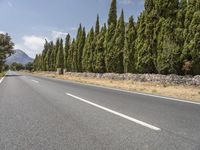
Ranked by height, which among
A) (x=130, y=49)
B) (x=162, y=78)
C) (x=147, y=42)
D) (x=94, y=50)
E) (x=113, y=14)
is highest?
(x=113, y=14)

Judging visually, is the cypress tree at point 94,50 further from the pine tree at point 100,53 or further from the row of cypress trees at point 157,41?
the row of cypress trees at point 157,41

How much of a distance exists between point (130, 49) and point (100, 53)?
362 inches

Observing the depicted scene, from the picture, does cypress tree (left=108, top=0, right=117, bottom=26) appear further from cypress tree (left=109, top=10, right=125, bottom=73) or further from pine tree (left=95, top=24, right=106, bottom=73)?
cypress tree (left=109, top=10, right=125, bottom=73)

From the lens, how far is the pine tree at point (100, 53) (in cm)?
3581

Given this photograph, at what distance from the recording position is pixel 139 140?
4.90m

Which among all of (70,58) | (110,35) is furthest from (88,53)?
(70,58)

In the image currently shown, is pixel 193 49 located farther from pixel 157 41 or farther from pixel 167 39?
pixel 157 41

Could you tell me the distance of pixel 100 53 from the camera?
36469mm

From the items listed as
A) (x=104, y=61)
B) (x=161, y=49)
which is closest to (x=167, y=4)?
(x=161, y=49)

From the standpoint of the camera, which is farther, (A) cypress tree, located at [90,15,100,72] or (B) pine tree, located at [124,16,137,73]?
(A) cypress tree, located at [90,15,100,72]

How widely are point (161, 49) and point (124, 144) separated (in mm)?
18099

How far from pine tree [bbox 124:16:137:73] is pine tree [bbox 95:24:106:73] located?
7.71m

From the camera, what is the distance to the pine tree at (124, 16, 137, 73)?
2747cm

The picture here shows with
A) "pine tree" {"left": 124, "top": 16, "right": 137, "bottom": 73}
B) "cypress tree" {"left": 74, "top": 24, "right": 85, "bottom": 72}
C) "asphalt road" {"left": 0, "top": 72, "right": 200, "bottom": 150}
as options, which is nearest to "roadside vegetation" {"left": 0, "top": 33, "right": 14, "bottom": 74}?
"cypress tree" {"left": 74, "top": 24, "right": 85, "bottom": 72}
